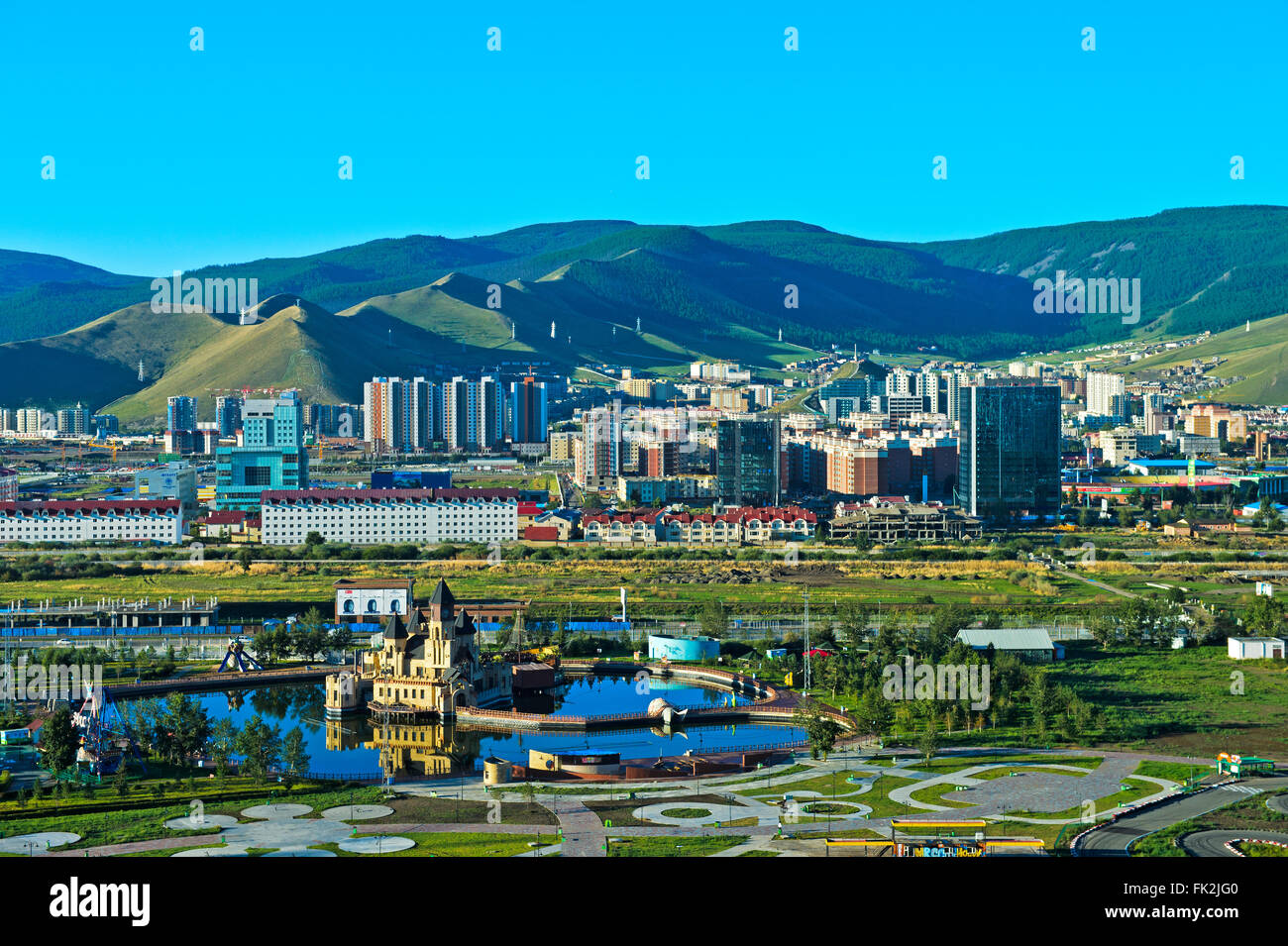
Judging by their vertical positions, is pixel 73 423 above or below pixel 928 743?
above

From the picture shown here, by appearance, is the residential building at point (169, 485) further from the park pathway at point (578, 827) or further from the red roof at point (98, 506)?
the park pathway at point (578, 827)

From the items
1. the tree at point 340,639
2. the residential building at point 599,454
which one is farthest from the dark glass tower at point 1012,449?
the tree at point 340,639

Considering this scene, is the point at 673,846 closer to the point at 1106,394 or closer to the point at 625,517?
the point at 625,517

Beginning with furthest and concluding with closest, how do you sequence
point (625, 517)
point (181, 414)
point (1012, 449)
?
1. point (181, 414)
2. point (1012, 449)
3. point (625, 517)

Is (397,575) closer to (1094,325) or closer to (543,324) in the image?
(543,324)

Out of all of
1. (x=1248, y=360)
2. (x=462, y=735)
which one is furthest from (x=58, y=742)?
(x=1248, y=360)

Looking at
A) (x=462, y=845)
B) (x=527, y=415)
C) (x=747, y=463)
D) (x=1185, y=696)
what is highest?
(x=527, y=415)

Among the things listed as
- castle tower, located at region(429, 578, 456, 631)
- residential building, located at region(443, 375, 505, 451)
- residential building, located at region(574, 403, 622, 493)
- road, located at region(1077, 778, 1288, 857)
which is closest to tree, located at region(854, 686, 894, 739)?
road, located at region(1077, 778, 1288, 857)

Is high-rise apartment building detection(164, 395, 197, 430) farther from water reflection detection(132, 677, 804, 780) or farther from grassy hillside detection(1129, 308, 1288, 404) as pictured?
grassy hillside detection(1129, 308, 1288, 404)

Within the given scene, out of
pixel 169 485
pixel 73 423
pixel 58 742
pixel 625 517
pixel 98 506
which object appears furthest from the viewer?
pixel 73 423
